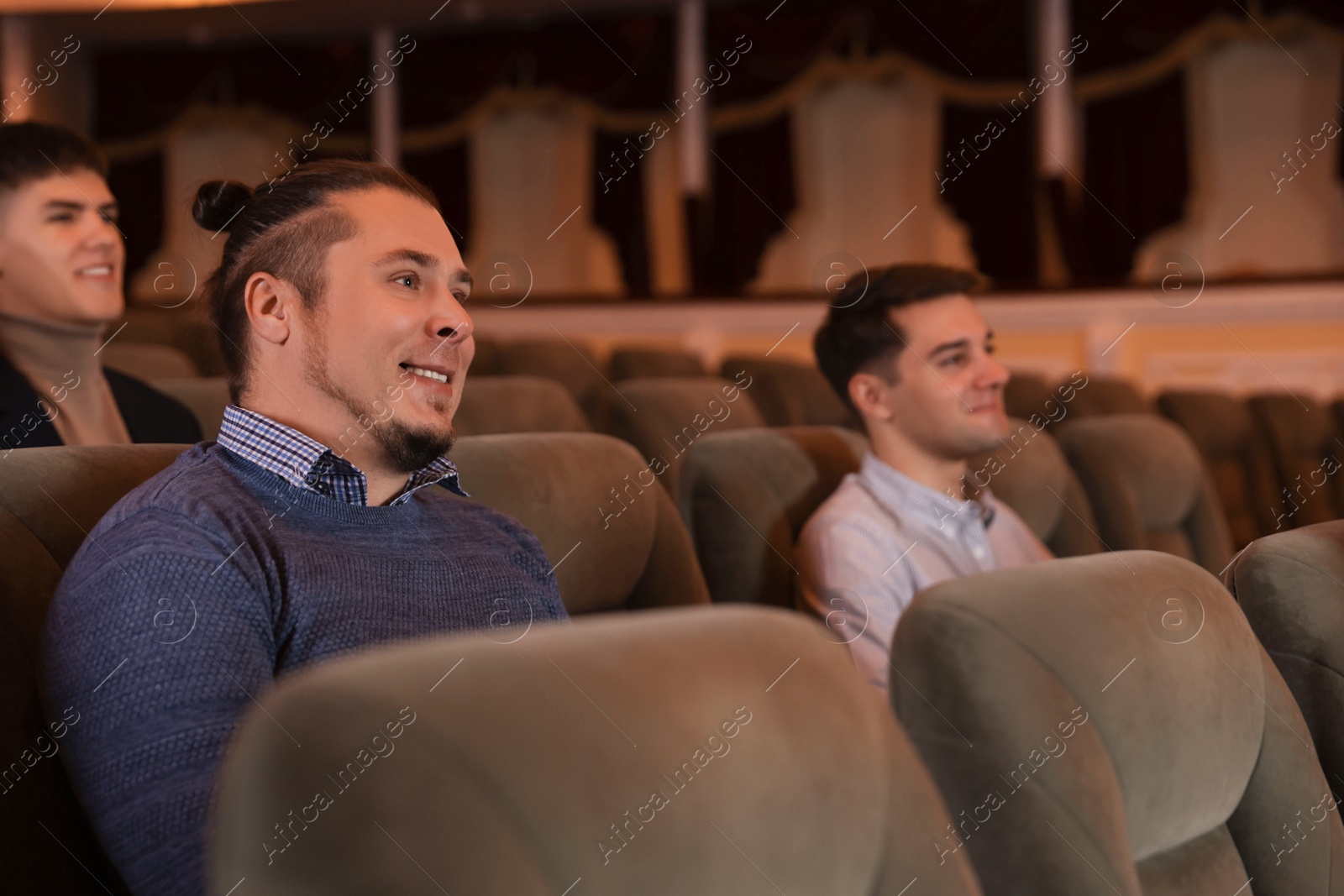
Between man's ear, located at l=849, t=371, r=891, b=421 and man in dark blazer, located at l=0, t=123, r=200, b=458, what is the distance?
1.01m

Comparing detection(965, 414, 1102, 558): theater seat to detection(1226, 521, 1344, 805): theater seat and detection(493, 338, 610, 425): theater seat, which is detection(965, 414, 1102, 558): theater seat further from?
detection(493, 338, 610, 425): theater seat

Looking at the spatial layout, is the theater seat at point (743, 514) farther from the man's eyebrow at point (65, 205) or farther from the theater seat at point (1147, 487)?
the man's eyebrow at point (65, 205)

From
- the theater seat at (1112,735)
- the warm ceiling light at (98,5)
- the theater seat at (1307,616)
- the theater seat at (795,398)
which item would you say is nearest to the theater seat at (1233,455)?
the theater seat at (795,398)

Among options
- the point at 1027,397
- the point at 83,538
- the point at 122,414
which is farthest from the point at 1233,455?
the point at 83,538

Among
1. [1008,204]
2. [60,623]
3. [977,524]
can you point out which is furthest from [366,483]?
[1008,204]

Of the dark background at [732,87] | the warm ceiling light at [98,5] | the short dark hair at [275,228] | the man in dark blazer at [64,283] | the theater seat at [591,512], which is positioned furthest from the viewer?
the warm ceiling light at [98,5]

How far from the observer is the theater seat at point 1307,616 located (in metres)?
1.09

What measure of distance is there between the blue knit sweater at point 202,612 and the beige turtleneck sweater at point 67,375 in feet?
2.31

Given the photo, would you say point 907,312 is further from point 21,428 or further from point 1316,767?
point 21,428

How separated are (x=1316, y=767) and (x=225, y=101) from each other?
22.5 ft

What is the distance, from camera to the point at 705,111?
20.1 ft

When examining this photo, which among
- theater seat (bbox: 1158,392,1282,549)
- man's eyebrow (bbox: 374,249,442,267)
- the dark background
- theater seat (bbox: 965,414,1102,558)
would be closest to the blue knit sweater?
man's eyebrow (bbox: 374,249,442,267)

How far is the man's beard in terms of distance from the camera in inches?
44.3

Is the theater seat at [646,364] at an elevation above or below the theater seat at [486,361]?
below
